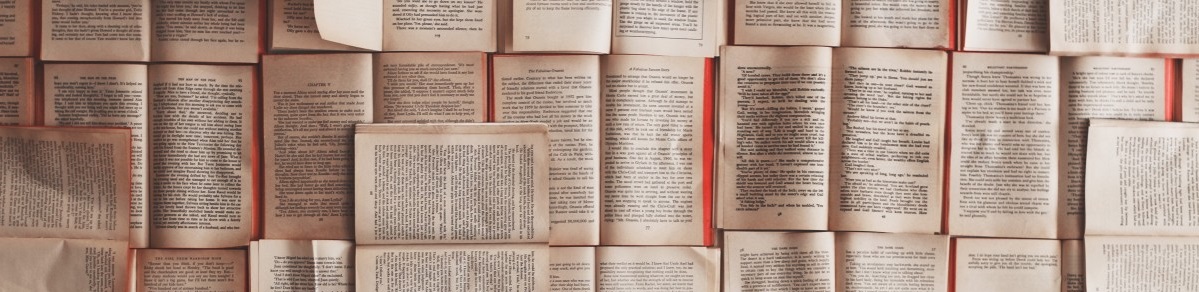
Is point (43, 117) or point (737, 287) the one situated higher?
point (43, 117)

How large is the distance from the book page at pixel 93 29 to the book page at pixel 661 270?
0.59 m

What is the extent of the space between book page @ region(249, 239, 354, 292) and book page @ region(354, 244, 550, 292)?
0.03 metres

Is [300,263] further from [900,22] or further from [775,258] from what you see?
[900,22]

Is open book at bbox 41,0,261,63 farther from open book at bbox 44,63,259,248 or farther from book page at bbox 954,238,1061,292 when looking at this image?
book page at bbox 954,238,1061,292

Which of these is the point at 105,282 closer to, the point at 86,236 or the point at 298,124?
the point at 86,236

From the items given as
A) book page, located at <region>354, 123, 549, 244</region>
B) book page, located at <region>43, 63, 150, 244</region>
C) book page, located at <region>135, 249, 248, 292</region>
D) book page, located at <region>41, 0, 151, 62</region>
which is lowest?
book page, located at <region>135, 249, 248, 292</region>

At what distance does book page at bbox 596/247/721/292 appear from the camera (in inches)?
42.7

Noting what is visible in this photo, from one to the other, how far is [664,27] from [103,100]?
0.66m

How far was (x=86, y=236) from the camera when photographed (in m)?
1.05

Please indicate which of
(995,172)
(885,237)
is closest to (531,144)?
(885,237)

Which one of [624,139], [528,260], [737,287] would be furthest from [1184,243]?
[528,260]

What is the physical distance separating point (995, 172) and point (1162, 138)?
0.66 feet

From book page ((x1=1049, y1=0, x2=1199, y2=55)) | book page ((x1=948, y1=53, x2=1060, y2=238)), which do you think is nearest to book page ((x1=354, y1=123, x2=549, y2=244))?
book page ((x1=948, y1=53, x2=1060, y2=238))

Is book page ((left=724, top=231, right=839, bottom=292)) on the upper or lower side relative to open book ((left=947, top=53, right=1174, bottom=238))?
lower
